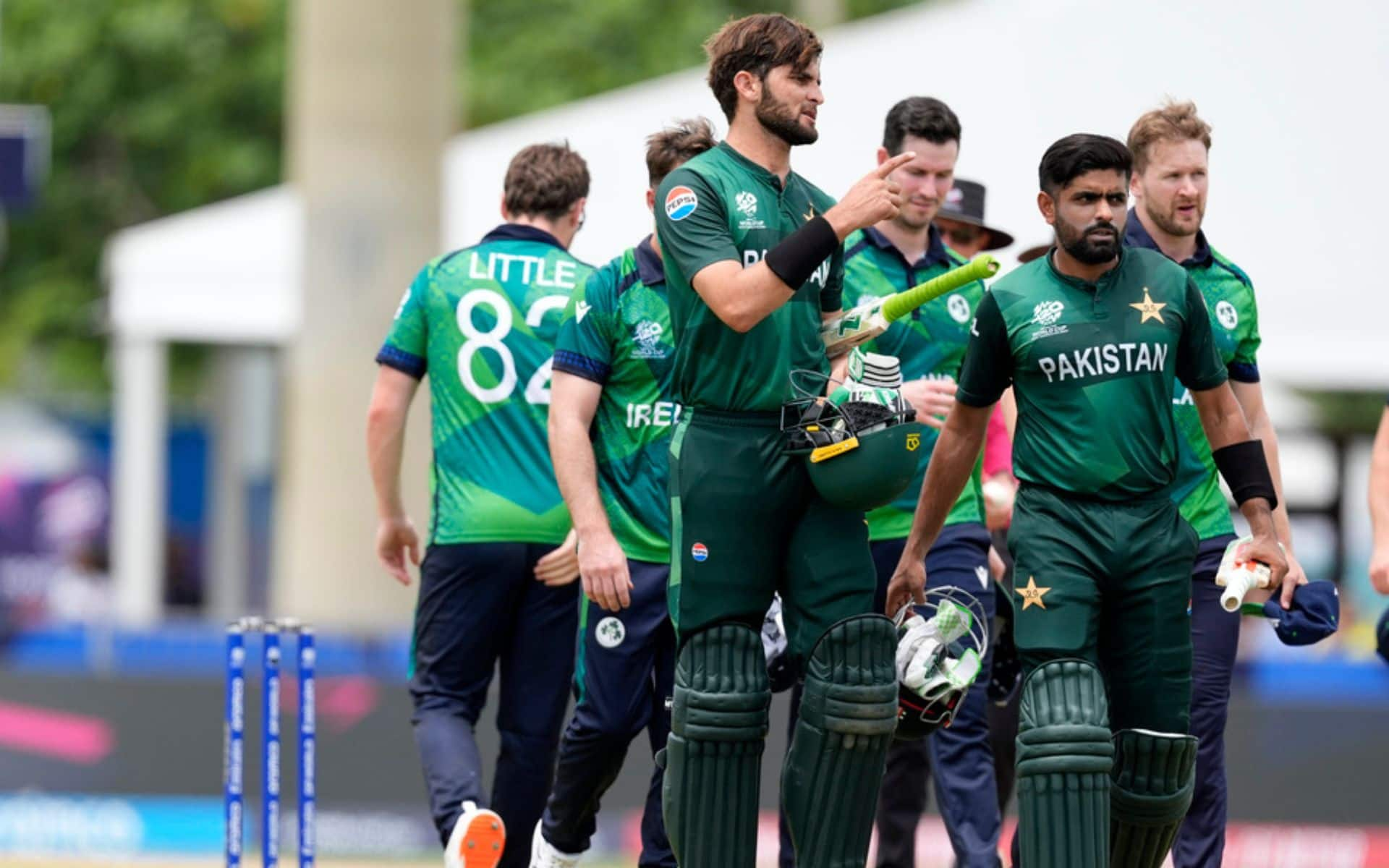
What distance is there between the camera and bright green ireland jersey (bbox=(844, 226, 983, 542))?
707 centimetres

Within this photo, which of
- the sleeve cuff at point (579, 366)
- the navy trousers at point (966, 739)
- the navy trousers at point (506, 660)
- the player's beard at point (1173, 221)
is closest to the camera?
the sleeve cuff at point (579, 366)

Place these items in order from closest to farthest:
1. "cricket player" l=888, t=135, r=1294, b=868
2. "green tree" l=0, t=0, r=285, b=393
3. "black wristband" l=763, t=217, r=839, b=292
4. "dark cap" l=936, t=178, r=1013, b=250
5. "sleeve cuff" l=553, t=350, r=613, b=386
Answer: "black wristband" l=763, t=217, r=839, b=292, "cricket player" l=888, t=135, r=1294, b=868, "sleeve cuff" l=553, t=350, r=613, b=386, "dark cap" l=936, t=178, r=1013, b=250, "green tree" l=0, t=0, r=285, b=393

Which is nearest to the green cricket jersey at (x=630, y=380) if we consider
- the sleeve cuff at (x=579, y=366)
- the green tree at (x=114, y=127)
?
the sleeve cuff at (x=579, y=366)

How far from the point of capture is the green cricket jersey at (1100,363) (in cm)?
564

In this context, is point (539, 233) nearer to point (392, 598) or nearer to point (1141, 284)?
point (1141, 284)

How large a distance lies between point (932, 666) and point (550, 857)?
1628 millimetres

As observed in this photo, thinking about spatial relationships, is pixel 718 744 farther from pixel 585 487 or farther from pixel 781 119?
pixel 781 119

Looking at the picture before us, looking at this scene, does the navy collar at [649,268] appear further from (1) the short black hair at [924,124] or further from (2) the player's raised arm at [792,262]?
(2) the player's raised arm at [792,262]

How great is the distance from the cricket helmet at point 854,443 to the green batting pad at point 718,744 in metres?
0.46

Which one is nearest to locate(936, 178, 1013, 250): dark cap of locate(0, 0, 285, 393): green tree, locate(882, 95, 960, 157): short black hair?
locate(882, 95, 960, 157): short black hair

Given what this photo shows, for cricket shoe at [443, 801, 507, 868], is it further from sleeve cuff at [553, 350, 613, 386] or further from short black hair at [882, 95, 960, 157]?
short black hair at [882, 95, 960, 157]

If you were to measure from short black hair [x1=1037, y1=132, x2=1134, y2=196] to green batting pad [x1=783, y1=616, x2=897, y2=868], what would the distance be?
1232mm

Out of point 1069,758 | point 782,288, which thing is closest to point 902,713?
point 1069,758

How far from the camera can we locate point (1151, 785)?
575 cm
